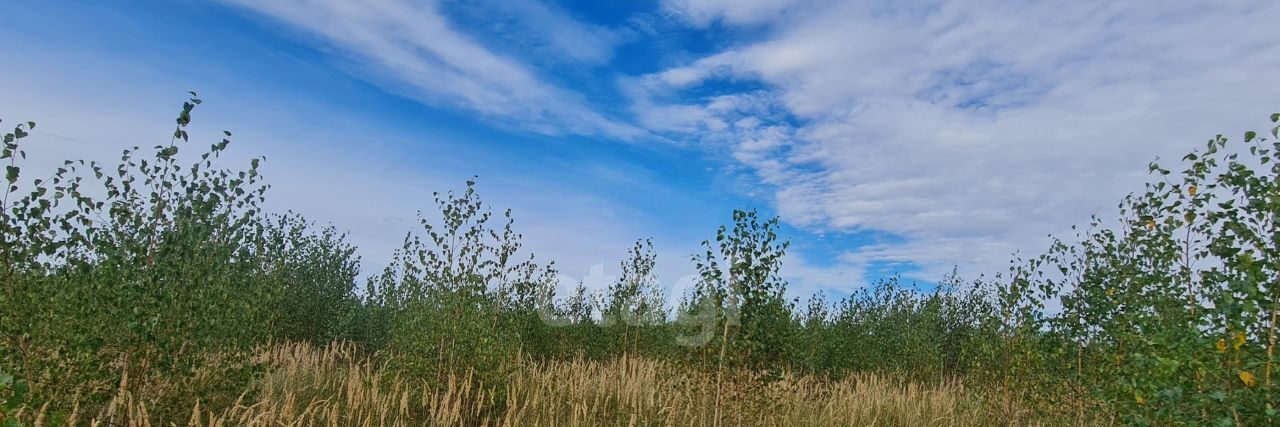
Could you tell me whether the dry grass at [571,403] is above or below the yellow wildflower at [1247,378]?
below

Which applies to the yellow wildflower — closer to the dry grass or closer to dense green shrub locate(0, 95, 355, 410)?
the dry grass

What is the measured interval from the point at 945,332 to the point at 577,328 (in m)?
8.84

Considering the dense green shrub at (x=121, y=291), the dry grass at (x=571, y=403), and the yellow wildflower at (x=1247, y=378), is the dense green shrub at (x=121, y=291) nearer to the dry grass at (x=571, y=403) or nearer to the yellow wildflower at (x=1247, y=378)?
the dry grass at (x=571, y=403)

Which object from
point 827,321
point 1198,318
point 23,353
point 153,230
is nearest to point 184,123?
point 153,230

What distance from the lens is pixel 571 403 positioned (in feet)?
25.6

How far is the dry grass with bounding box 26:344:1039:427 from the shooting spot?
22.8 feet

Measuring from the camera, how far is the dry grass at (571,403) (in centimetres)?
695

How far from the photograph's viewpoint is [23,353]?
538cm

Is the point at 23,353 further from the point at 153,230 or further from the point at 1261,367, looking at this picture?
the point at 1261,367

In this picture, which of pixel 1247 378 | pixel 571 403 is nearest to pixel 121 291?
pixel 571 403

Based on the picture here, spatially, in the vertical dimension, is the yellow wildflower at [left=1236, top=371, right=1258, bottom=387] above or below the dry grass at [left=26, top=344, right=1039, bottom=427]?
above

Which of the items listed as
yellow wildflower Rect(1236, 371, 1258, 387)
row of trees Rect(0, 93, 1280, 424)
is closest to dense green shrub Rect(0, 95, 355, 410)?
row of trees Rect(0, 93, 1280, 424)

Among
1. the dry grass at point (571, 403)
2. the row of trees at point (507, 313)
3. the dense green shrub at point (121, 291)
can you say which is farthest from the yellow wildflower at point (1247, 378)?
the dense green shrub at point (121, 291)

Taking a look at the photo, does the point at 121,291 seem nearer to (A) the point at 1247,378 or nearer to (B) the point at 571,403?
(B) the point at 571,403
